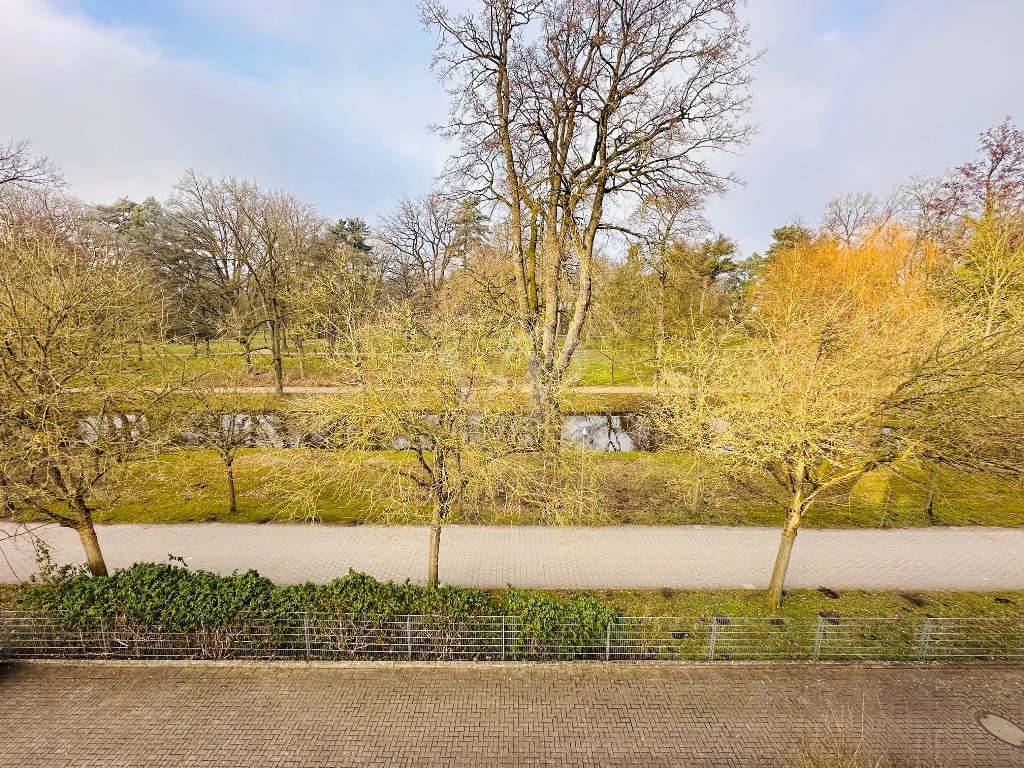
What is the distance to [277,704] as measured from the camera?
7.40 m

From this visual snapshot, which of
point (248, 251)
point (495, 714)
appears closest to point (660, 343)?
point (495, 714)

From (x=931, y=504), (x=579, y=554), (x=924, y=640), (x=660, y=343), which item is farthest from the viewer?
(x=931, y=504)

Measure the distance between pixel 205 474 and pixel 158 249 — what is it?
3271 centimetres

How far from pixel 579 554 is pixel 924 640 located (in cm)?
665

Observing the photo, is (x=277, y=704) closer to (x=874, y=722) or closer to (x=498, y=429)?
(x=498, y=429)

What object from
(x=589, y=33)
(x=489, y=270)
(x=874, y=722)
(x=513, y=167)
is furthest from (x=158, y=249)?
(x=874, y=722)

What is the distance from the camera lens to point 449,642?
8344 millimetres

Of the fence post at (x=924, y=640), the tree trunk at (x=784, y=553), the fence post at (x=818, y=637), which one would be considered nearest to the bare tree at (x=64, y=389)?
the fence post at (x=818, y=637)

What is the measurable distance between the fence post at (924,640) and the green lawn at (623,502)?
189 inches

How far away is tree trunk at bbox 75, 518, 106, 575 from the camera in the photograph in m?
9.57

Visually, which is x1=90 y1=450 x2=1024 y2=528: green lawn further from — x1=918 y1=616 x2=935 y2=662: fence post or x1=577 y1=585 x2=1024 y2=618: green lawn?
x1=918 y1=616 x2=935 y2=662: fence post

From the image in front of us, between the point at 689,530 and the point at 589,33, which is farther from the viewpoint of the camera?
the point at 589,33

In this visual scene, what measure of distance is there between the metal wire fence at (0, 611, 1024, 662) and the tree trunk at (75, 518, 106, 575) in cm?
161

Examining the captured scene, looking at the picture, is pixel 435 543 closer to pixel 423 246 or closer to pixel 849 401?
pixel 849 401
